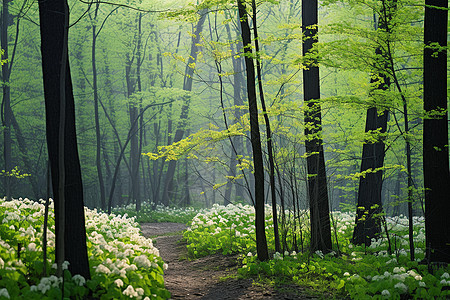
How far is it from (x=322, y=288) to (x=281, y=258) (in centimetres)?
87

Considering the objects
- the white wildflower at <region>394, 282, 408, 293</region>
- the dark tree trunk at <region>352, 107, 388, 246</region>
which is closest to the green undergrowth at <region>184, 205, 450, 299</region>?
the white wildflower at <region>394, 282, 408, 293</region>

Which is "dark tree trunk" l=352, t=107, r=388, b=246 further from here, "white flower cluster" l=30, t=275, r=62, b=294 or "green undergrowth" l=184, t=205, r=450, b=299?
"white flower cluster" l=30, t=275, r=62, b=294

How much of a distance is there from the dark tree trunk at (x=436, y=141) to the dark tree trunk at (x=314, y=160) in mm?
1590

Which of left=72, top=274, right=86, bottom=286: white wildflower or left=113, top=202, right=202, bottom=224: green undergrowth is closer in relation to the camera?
left=72, top=274, right=86, bottom=286: white wildflower

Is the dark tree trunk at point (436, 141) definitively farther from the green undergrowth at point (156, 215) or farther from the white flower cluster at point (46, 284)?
the green undergrowth at point (156, 215)

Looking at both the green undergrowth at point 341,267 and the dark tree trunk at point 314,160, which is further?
the dark tree trunk at point 314,160

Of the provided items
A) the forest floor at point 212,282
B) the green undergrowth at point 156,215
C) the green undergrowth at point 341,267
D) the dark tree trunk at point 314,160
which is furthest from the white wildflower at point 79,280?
the green undergrowth at point 156,215

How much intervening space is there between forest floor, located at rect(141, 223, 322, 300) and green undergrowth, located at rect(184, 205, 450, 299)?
22 cm

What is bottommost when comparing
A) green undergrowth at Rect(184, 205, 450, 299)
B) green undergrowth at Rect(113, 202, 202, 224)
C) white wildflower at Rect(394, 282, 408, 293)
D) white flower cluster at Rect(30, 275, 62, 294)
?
green undergrowth at Rect(113, 202, 202, 224)

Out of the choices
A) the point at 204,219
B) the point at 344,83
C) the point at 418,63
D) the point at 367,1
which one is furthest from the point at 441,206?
the point at 344,83

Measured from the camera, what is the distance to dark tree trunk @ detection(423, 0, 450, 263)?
18.0ft

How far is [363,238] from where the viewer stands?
8070 millimetres

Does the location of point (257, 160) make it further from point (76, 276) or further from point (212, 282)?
point (76, 276)

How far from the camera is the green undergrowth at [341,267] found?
14.9ft
